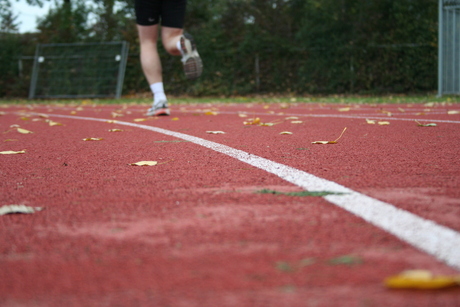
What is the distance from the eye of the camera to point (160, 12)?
7.04m

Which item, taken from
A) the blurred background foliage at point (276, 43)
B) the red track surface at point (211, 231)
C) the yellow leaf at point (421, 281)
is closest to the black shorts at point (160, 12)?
the red track surface at point (211, 231)

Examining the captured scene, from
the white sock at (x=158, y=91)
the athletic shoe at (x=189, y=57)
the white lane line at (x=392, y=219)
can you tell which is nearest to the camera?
the white lane line at (x=392, y=219)

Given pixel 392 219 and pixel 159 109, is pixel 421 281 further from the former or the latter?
pixel 159 109

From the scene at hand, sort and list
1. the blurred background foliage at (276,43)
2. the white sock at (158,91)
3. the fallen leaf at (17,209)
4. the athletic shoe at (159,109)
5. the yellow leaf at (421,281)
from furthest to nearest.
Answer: the blurred background foliage at (276,43) → the athletic shoe at (159,109) → the white sock at (158,91) → the fallen leaf at (17,209) → the yellow leaf at (421,281)

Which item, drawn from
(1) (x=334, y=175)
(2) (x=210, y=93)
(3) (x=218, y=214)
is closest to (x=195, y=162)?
(1) (x=334, y=175)

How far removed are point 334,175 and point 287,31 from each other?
60.2ft

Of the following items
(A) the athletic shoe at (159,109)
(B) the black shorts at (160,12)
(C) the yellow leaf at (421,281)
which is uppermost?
(B) the black shorts at (160,12)

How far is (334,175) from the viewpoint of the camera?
2.59m

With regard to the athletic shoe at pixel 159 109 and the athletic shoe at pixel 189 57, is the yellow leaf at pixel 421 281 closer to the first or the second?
the athletic shoe at pixel 189 57

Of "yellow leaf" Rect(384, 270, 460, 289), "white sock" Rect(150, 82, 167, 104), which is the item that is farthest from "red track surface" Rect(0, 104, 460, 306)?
"white sock" Rect(150, 82, 167, 104)

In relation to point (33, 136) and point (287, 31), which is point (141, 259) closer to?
point (33, 136)

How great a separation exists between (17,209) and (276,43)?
56.3 ft

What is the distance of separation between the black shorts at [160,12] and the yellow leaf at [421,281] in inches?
239

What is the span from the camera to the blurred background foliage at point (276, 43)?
1673 centimetres
